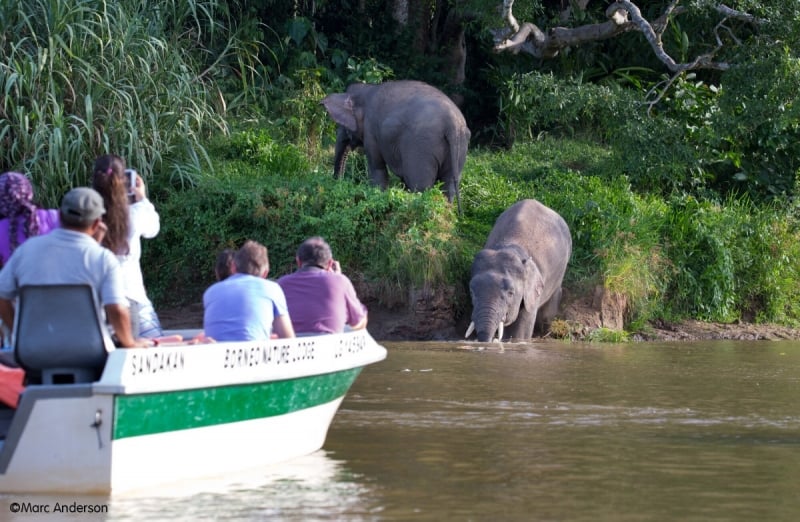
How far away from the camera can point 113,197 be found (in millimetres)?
7719

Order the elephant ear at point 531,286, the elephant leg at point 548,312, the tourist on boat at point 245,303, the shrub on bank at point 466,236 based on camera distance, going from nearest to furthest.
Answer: the tourist on boat at point 245,303 < the elephant ear at point 531,286 < the shrub on bank at point 466,236 < the elephant leg at point 548,312

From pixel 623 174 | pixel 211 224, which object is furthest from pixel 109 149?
pixel 623 174

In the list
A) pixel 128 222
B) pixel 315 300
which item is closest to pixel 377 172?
pixel 315 300

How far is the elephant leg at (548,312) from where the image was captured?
1611 cm

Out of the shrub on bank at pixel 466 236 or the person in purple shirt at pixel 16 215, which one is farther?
the shrub on bank at pixel 466 236

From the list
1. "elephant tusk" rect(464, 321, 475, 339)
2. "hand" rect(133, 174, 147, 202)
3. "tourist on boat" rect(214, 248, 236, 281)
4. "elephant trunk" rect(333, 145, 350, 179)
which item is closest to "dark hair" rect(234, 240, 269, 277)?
"tourist on boat" rect(214, 248, 236, 281)

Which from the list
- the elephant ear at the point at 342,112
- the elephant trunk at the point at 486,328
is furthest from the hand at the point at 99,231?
the elephant ear at the point at 342,112

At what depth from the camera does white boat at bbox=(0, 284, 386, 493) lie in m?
7.04

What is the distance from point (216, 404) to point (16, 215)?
1.59 meters

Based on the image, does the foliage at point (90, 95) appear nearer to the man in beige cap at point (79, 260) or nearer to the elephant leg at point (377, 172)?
the elephant leg at point (377, 172)

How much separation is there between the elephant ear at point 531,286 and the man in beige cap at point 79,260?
27.1 ft

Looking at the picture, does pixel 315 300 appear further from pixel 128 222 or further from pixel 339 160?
pixel 339 160

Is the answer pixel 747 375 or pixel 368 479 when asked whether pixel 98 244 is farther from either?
pixel 747 375

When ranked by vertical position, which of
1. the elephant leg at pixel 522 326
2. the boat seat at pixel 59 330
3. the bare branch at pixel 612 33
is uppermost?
the bare branch at pixel 612 33
